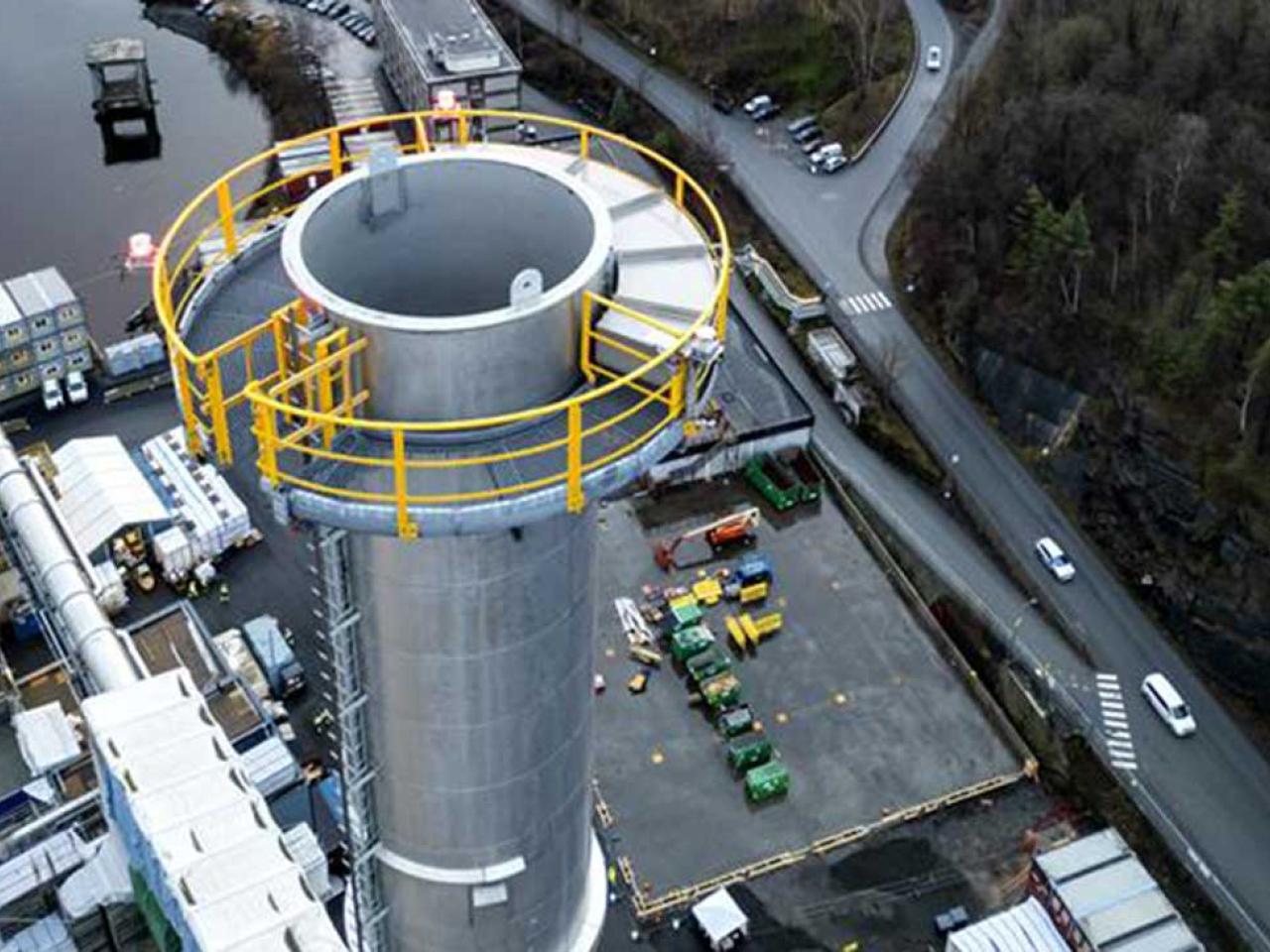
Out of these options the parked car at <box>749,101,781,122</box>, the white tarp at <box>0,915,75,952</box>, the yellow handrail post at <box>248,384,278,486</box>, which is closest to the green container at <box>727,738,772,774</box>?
the white tarp at <box>0,915,75,952</box>

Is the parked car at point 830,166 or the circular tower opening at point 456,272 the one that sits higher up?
the circular tower opening at point 456,272

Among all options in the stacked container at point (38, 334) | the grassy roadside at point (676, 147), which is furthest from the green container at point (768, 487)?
the stacked container at point (38, 334)

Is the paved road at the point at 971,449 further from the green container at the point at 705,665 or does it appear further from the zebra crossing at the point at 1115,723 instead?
the green container at the point at 705,665

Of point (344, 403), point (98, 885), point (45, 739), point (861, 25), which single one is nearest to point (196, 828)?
point (98, 885)

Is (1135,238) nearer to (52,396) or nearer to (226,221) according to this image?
(52,396)

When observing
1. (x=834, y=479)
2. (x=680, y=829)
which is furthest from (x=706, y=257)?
(x=834, y=479)

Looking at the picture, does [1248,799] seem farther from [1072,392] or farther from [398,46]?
[398,46]
